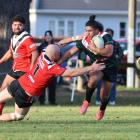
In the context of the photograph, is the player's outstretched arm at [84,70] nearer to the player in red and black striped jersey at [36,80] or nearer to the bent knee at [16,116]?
the player in red and black striped jersey at [36,80]

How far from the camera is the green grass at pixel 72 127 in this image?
40.6 ft

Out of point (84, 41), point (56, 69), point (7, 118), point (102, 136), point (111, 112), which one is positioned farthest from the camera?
point (111, 112)

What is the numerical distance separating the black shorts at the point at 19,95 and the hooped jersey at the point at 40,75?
8 centimetres

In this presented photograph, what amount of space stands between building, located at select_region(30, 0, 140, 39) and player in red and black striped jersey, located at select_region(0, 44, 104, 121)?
49509 mm

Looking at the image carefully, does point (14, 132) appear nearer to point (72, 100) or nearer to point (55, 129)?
point (55, 129)

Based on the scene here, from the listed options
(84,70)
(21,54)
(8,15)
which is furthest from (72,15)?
(84,70)

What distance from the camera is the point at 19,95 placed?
14.1 metres

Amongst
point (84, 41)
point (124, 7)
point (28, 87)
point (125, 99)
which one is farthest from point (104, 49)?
point (124, 7)

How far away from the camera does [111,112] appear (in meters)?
18.3

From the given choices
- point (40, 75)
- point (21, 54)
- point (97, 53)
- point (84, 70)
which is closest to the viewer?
point (84, 70)

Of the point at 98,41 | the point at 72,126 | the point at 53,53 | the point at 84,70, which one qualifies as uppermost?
the point at 98,41

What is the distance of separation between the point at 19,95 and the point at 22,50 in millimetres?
2105

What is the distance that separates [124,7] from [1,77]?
4361cm

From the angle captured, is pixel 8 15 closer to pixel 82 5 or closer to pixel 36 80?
pixel 36 80
